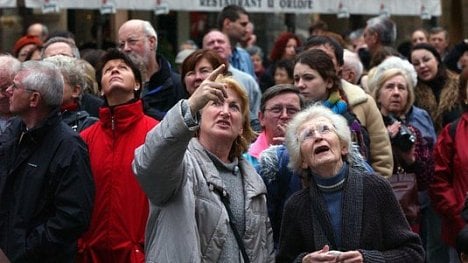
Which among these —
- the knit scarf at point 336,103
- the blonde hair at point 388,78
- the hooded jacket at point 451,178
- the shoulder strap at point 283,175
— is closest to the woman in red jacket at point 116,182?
the shoulder strap at point 283,175

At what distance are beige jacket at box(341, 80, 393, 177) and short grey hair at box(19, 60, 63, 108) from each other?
90.7 inches

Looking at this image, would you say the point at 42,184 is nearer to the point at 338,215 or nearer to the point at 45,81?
the point at 45,81

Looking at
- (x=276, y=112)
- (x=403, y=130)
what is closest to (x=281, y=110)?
(x=276, y=112)

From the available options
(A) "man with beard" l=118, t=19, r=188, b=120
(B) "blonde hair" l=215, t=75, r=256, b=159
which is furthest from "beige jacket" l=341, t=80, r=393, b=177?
(B) "blonde hair" l=215, t=75, r=256, b=159

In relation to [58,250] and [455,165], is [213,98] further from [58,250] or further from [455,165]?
[455,165]

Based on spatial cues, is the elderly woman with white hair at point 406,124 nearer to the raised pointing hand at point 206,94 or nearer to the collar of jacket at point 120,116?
the collar of jacket at point 120,116

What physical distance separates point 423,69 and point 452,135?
7.37 feet

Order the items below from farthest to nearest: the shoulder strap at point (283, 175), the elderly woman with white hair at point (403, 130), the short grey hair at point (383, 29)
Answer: the short grey hair at point (383, 29), the elderly woman with white hair at point (403, 130), the shoulder strap at point (283, 175)

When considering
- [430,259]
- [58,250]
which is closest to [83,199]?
[58,250]

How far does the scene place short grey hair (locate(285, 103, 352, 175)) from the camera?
22.3 ft

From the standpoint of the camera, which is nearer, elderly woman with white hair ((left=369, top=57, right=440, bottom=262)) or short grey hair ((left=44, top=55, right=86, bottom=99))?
short grey hair ((left=44, top=55, right=86, bottom=99))

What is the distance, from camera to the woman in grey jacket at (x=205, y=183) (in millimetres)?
6098

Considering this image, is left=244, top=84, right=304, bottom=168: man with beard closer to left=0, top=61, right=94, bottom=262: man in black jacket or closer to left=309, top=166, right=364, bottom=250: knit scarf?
Result: left=0, top=61, right=94, bottom=262: man in black jacket

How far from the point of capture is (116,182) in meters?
7.77
